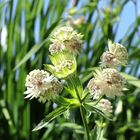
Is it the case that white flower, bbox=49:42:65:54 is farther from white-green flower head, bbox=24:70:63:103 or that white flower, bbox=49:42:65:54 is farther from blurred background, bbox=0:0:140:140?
blurred background, bbox=0:0:140:140

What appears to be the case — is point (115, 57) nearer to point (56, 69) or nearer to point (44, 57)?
point (56, 69)

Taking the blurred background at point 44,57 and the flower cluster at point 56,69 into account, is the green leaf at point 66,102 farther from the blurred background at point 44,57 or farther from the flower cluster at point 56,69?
the blurred background at point 44,57

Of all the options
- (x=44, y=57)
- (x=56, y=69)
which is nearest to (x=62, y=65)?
(x=56, y=69)

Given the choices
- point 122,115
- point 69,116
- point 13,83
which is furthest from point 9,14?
point 69,116

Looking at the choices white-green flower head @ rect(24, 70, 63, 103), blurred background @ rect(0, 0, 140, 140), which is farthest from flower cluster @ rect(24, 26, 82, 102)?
blurred background @ rect(0, 0, 140, 140)

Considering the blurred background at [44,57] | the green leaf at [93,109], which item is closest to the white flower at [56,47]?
the green leaf at [93,109]

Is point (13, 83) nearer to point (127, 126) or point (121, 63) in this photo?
point (127, 126)
